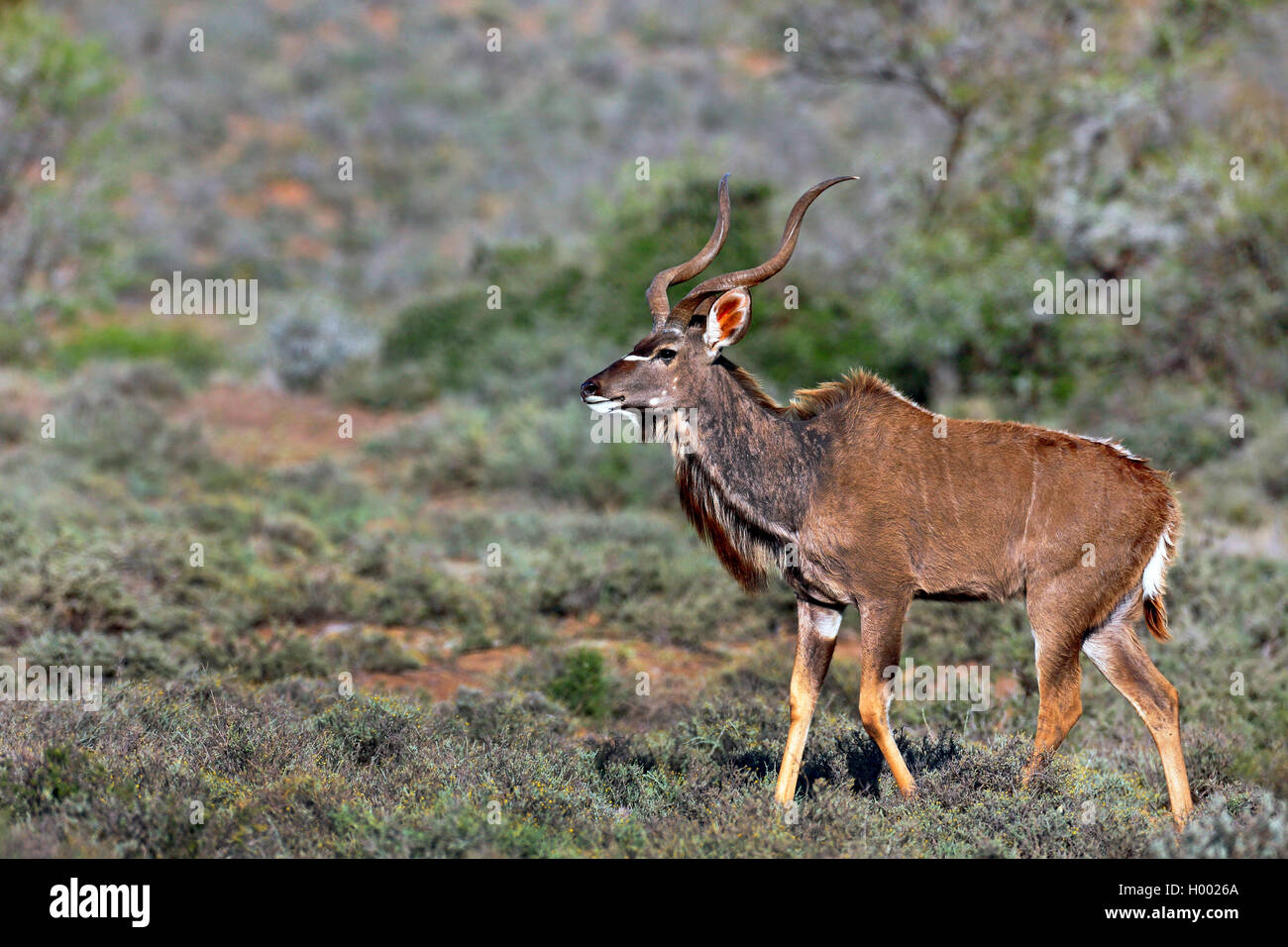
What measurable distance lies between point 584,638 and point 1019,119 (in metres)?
12.2

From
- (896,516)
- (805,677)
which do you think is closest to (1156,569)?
(896,516)

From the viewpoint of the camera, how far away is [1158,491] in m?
6.54

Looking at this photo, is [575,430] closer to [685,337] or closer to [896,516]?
[685,337]

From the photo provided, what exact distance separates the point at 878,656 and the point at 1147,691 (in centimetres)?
138

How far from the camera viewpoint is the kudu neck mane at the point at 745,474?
6.49 metres

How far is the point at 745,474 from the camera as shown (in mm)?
6523

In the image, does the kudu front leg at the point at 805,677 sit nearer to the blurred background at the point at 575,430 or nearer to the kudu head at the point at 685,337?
the blurred background at the point at 575,430

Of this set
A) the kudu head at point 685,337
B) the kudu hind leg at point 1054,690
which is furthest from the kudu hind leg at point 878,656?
the kudu head at point 685,337

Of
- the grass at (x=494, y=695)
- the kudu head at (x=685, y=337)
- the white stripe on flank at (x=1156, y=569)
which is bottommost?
the grass at (x=494, y=695)

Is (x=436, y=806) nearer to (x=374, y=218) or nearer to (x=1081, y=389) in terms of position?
(x=1081, y=389)

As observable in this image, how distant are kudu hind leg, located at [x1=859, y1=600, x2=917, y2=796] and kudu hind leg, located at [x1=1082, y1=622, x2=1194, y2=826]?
42.3 inches

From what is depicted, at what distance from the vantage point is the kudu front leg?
20.6 ft

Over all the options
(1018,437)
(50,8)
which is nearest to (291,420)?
(1018,437)

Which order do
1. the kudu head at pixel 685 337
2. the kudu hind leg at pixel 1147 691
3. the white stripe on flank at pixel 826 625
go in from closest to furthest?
the kudu hind leg at pixel 1147 691
the kudu head at pixel 685 337
the white stripe on flank at pixel 826 625
